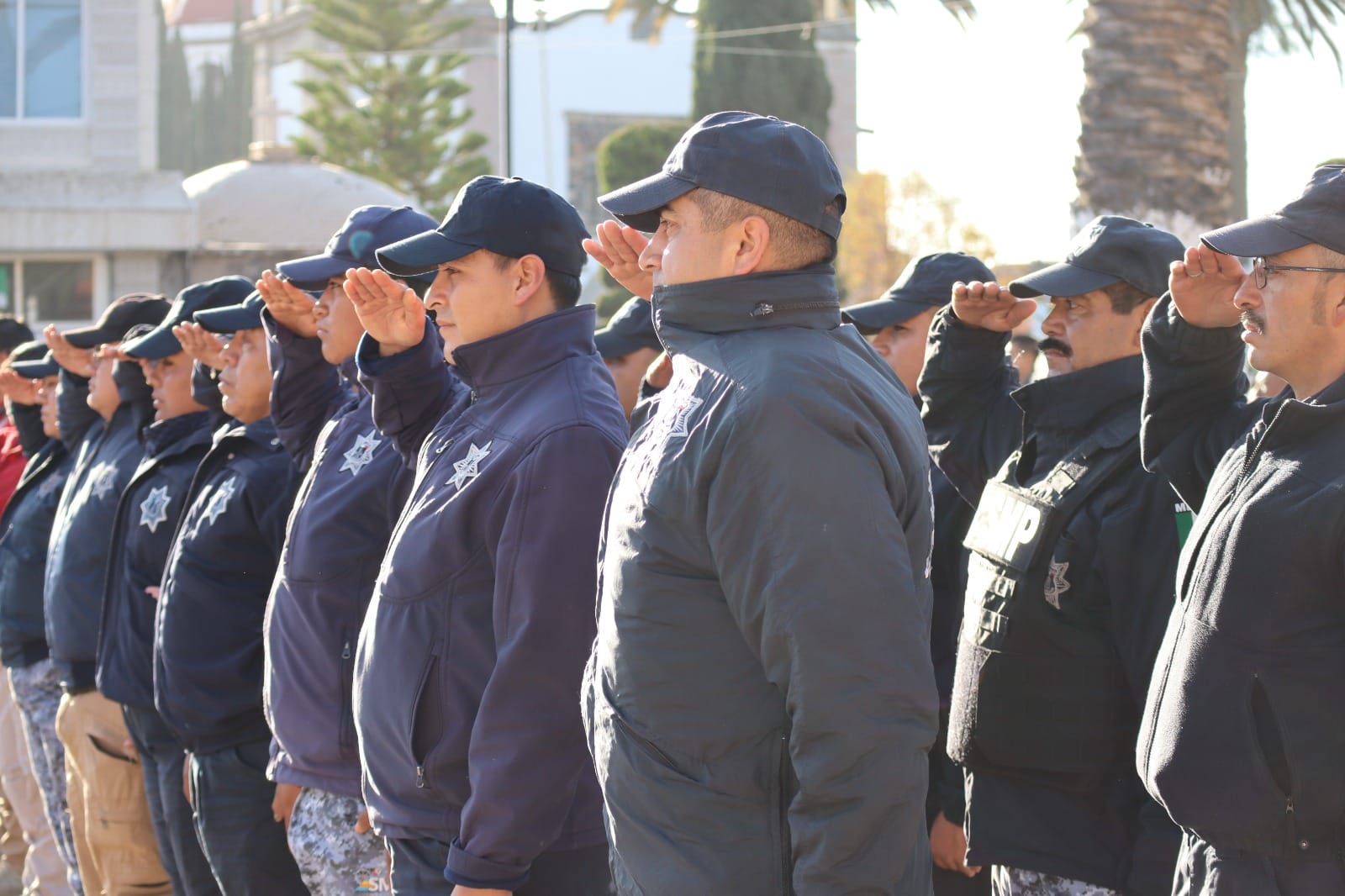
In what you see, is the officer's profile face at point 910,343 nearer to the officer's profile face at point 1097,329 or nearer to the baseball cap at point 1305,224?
the officer's profile face at point 1097,329

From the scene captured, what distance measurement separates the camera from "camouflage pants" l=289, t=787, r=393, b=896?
4.16 metres

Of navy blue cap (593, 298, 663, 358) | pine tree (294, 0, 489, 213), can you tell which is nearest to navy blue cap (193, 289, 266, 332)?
navy blue cap (593, 298, 663, 358)

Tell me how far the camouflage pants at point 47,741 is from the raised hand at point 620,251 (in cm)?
408

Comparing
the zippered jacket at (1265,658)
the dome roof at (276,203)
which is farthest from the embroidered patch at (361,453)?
the dome roof at (276,203)

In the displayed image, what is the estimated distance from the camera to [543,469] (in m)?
3.36

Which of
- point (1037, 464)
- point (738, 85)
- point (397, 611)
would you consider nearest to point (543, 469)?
point (397, 611)

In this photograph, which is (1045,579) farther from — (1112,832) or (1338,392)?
(1338,392)

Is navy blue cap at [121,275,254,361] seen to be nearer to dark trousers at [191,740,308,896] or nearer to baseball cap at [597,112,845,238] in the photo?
dark trousers at [191,740,308,896]

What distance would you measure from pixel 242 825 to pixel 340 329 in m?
1.49

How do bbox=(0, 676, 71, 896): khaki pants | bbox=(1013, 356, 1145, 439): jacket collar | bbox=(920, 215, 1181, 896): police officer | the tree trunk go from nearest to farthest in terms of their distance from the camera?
bbox=(920, 215, 1181, 896): police officer < bbox=(1013, 356, 1145, 439): jacket collar < bbox=(0, 676, 71, 896): khaki pants < the tree trunk

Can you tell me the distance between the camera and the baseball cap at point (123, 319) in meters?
7.04

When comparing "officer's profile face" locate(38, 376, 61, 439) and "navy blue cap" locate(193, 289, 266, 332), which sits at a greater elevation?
"navy blue cap" locate(193, 289, 266, 332)

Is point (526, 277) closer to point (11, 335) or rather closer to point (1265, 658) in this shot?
point (1265, 658)

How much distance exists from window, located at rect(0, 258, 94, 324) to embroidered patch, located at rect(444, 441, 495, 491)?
1666 cm
